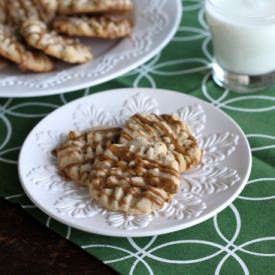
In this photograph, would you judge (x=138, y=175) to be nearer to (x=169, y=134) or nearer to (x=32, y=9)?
(x=169, y=134)

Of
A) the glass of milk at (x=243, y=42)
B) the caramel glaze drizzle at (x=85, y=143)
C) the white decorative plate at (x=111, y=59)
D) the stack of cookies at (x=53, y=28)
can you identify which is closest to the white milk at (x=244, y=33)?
the glass of milk at (x=243, y=42)

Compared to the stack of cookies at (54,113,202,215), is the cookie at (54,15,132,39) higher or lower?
higher

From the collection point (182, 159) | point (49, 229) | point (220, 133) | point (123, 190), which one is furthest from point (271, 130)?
point (49, 229)

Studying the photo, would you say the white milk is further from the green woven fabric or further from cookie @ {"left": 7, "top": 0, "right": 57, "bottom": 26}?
cookie @ {"left": 7, "top": 0, "right": 57, "bottom": 26}

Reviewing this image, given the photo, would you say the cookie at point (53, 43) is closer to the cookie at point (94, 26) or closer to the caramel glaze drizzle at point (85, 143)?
the cookie at point (94, 26)

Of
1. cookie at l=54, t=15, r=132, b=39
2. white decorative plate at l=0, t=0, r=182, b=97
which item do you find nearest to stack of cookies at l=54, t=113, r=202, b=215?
white decorative plate at l=0, t=0, r=182, b=97

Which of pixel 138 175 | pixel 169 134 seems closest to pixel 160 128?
pixel 169 134
